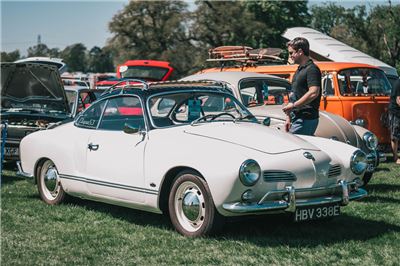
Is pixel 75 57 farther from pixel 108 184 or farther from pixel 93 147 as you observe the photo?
pixel 108 184

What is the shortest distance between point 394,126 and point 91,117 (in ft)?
20.8

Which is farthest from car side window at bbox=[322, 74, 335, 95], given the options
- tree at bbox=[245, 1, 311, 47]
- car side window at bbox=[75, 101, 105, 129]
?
tree at bbox=[245, 1, 311, 47]

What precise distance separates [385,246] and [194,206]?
1.74 metres

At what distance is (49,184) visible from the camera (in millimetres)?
7953

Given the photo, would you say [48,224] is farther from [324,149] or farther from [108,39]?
[108,39]

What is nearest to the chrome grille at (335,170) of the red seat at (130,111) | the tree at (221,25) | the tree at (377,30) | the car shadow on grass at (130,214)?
the car shadow on grass at (130,214)

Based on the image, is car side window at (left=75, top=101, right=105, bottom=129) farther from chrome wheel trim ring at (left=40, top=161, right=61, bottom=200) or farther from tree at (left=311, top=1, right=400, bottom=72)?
tree at (left=311, top=1, right=400, bottom=72)

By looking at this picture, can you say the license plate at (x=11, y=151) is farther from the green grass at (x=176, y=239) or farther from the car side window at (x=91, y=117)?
the car side window at (x=91, y=117)

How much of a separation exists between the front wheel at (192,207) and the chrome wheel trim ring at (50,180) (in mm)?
2205

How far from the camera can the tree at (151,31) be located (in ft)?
137

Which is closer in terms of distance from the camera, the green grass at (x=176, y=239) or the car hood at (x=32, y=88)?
the green grass at (x=176, y=239)

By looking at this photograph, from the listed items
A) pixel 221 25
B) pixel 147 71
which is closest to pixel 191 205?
pixel 147 71

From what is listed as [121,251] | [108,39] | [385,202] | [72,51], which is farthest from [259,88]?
[72,51]

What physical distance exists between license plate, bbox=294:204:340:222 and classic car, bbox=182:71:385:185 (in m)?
2.78
